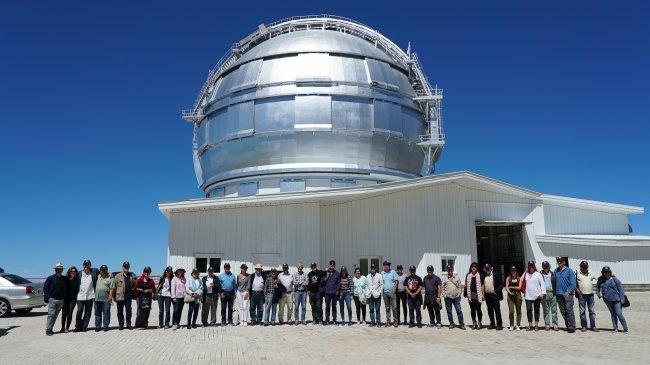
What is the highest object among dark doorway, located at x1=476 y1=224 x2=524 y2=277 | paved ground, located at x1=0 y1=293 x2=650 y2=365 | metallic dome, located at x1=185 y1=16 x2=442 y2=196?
metallic dome, located at x1=185 y1=16 x2=442 y2=196

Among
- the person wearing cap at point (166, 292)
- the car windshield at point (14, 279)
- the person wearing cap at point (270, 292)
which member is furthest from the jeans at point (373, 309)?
Result: the car windshield at point (14, 279)

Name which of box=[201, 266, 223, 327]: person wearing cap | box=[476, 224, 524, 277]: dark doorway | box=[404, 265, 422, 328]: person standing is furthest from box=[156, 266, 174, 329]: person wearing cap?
box=[476, 224, 524, 277]: dark doorway

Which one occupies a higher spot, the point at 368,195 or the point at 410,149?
the point at 410,149

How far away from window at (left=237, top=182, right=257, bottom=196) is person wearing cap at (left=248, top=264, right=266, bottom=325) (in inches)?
496

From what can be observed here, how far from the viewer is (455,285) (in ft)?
41.7

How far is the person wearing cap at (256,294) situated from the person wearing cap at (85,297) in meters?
4.08

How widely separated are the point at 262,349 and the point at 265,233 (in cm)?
1063

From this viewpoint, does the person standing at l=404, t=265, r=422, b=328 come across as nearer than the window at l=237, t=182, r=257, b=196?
Yes

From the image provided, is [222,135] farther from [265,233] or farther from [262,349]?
[262,349]

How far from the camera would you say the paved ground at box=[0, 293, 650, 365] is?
28.2 ft

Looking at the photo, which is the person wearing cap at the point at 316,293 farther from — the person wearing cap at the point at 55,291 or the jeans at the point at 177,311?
the person wearing cap at the point at 55,291

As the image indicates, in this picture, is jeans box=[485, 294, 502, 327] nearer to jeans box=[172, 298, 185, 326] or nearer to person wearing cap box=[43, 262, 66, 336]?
jeans box=[172, 298, 185, 326]

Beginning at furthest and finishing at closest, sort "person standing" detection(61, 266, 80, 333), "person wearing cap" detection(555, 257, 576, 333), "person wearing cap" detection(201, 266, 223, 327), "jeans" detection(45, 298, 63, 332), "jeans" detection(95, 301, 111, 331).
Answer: "person wearing cap" detection(201, 266, 223, 327), "jeans" detection(95, 301, 111, 331), "person standing" detection(61, 266, 80, 333), "jeans" detection(45, 298, 63, 332), "person wearing cap" detection(555, 257, 576, 333)

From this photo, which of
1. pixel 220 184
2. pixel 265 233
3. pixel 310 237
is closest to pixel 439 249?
pixel 310 237
